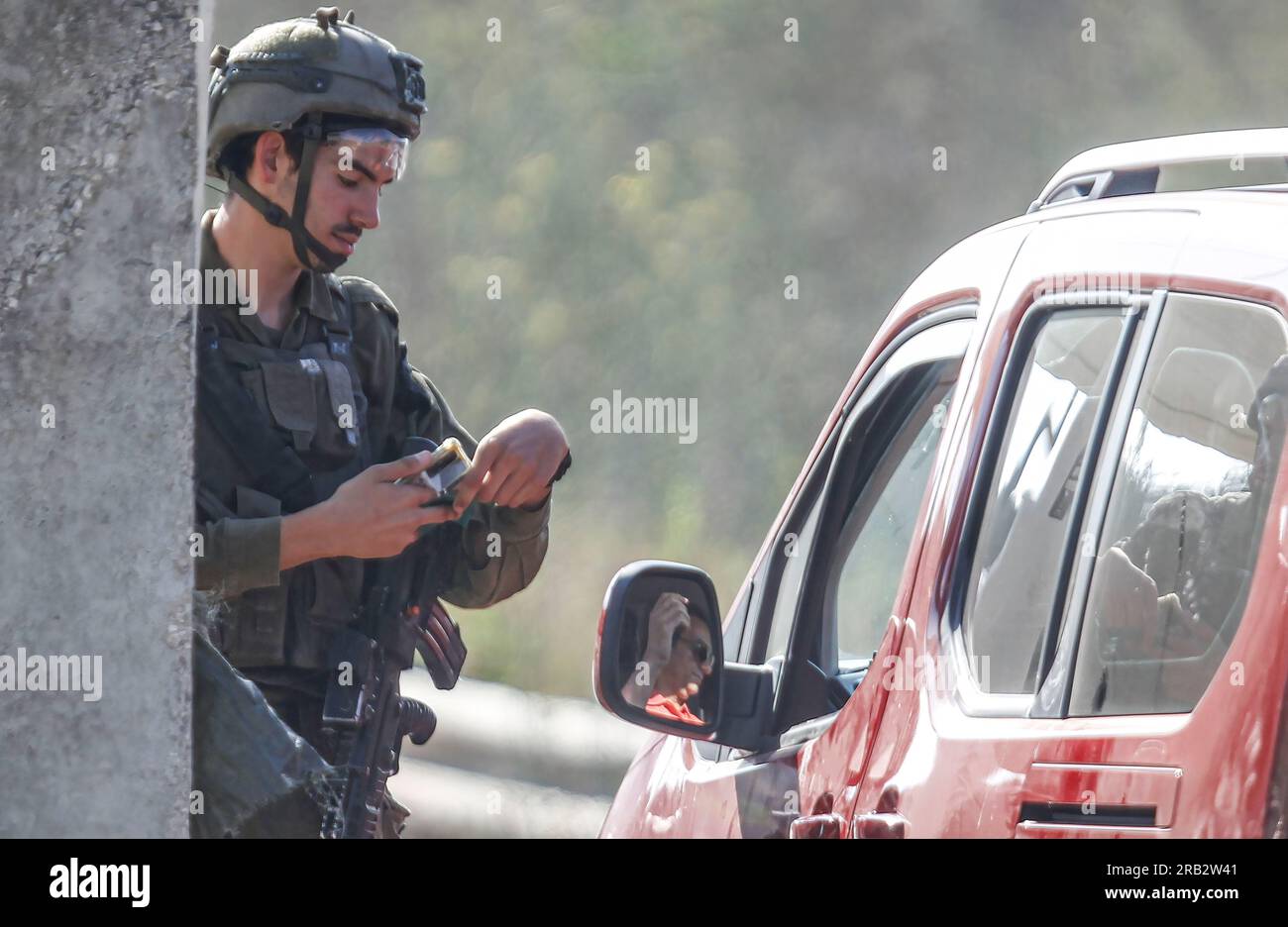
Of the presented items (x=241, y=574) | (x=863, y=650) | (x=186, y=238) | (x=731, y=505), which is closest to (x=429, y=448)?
(x=241, y=574)

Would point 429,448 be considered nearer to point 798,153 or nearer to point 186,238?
point 186,238

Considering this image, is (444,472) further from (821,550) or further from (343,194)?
(821,550)

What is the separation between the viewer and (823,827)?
213cm

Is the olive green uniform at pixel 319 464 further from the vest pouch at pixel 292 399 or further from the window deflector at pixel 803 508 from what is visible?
the window deflector at pixel 803 508

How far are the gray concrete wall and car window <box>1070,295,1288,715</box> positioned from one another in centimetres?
97

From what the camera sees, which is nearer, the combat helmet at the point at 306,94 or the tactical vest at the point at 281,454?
the tactical vest at the point at 281,454

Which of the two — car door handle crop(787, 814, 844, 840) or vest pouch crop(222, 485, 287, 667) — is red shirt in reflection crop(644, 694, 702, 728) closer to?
car door handle crop(787, 814, 844, 840)

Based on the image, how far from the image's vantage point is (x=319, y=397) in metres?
3.29

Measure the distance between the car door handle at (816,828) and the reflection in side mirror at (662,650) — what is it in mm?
199

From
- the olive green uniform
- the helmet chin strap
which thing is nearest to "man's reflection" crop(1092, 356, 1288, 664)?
the olive green uniform

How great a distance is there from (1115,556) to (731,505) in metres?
8.26

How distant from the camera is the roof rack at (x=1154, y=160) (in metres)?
1.91

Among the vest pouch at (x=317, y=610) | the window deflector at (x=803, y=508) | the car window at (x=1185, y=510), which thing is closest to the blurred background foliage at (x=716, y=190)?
the vest pouch at (x=317, y=610)

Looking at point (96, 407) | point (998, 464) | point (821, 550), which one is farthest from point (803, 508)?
point (96, 407)
